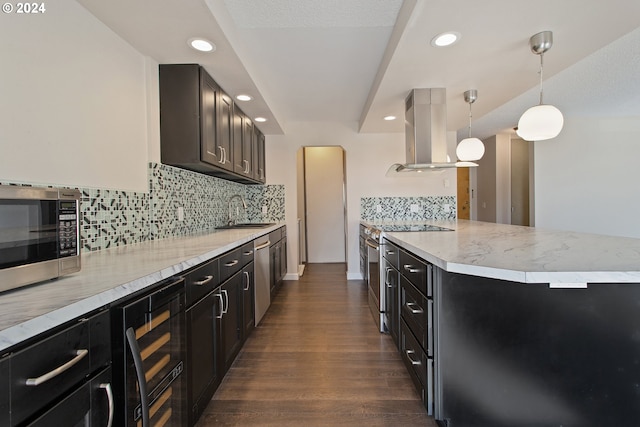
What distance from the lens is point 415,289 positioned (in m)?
1.59

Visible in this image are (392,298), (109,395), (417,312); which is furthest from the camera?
(392,298)

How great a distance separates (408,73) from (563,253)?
5.69ft

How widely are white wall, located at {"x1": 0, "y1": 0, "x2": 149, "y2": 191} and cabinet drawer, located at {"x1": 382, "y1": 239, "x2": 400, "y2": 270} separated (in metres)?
1.83

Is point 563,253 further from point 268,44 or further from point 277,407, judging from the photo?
point 268,44

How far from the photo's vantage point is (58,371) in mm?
636

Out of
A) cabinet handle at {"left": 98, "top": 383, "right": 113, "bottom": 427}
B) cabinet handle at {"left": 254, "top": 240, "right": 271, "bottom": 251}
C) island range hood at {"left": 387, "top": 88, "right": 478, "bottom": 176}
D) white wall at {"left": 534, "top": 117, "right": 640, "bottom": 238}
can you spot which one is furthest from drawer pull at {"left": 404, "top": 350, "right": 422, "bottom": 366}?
white wall at {"left": 534, "top": 117, "right": 640, "bottom": 238}

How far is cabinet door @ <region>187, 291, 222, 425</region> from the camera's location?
131 centimetres

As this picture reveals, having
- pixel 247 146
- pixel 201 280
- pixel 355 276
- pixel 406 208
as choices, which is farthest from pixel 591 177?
pixel 201 280

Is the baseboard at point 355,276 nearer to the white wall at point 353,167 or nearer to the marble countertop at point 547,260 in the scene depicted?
the white wall at point 353,167

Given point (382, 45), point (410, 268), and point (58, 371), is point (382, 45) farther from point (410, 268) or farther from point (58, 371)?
point (58, 371)

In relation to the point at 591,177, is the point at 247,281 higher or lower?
lower

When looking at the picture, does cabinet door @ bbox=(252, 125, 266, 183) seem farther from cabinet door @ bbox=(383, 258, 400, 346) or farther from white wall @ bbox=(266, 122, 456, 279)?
A: cabinet door @ bbox=(383, 258, 400, 346)

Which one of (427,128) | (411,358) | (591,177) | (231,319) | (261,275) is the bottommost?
(411,358)

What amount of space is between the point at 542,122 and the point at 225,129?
2447mm
